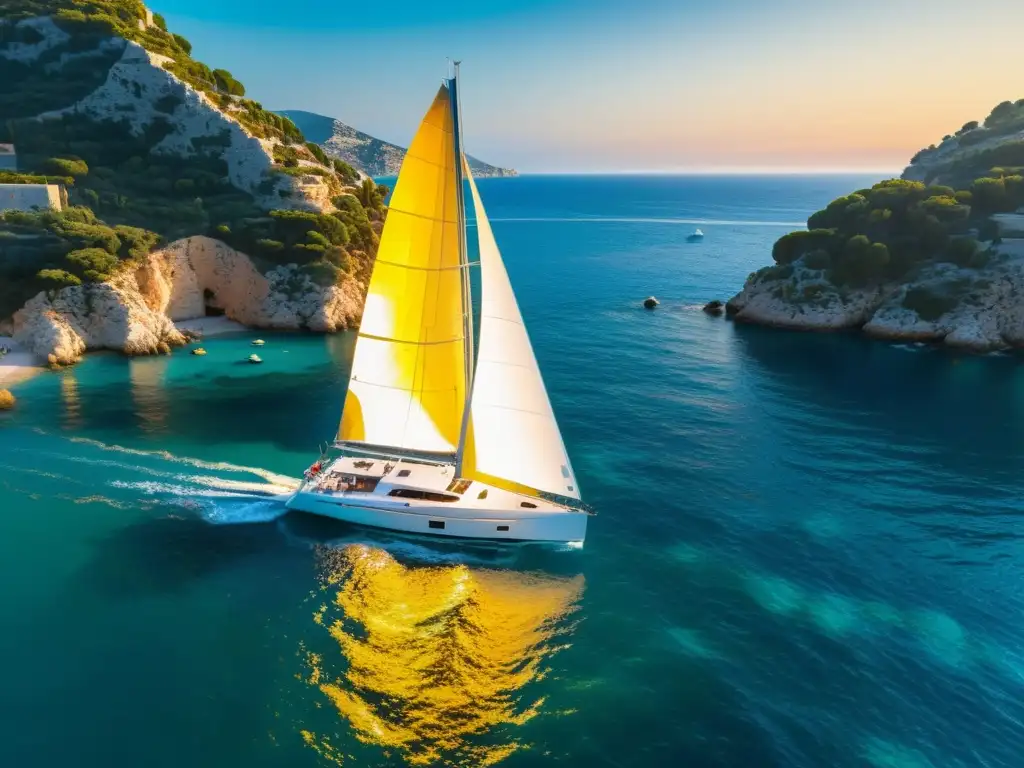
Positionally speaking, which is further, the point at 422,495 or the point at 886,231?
the point at 886,231

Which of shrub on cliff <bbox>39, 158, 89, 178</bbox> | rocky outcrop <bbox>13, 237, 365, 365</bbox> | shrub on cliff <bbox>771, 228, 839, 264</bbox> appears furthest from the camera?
shrub on cliff <bbox>771, 228, 839, 264</bbox>

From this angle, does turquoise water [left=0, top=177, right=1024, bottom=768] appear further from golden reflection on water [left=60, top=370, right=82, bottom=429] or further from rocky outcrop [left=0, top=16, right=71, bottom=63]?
rocky outcrop [left=0, top=16, right=71, bottom=63]

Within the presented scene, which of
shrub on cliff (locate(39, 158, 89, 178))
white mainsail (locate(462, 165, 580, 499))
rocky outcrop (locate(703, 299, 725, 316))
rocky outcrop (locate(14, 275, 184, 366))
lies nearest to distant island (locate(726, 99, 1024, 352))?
rocky outcrop (locate(703, 299, 725, 316))

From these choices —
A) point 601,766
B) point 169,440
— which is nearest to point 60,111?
point 169,440

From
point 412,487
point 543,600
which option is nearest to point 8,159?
point 412,487

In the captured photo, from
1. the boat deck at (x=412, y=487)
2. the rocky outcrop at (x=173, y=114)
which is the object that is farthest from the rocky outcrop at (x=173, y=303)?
the boat deck at (x=412, y=487)

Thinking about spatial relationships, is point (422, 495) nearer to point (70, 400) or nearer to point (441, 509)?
point (441, 509)

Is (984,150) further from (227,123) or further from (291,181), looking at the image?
(227,123)
